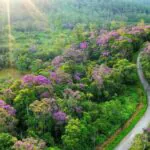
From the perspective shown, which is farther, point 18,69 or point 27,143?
point 18,69

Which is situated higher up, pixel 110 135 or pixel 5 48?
pixel 5 48

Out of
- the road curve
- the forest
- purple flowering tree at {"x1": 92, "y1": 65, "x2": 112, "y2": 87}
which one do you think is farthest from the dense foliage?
purple flowering tree at {"x1": 92, "y1": 65, "x2": 112, "y2": 87}

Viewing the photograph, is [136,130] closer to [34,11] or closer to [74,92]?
[74,92]

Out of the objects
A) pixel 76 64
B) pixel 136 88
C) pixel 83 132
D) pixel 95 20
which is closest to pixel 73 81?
pixel 76 64

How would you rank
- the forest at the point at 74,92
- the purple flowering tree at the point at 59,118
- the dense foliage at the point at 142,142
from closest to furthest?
the dense foliage at the point at 142,142, the forest at the point at 74,92, the purple flowering tree at the point at 59,118

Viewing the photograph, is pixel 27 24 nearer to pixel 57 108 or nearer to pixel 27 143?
pixel 57 108

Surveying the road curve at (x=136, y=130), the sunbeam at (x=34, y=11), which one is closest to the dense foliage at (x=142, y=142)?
the road curve at (x=136, y=130)

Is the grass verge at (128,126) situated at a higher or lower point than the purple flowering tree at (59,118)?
lower

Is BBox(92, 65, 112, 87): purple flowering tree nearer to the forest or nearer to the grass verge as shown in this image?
the forest

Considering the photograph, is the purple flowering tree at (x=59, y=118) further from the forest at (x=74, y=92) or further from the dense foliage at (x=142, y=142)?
the dense foliage at (x=142, y=142)

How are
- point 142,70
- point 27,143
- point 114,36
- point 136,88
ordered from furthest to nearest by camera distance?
point 114,36
point 142,70
point 136,88
point 27,143
